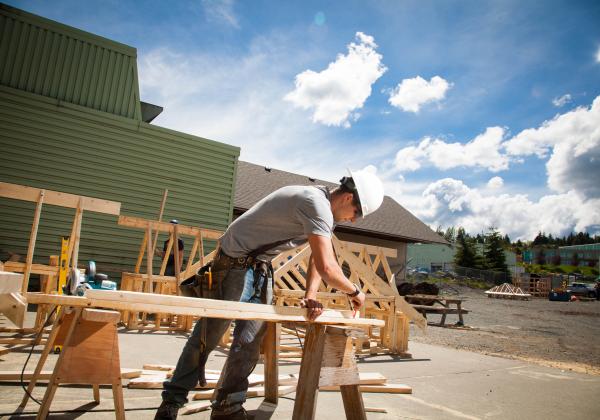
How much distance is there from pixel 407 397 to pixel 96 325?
3222 mm

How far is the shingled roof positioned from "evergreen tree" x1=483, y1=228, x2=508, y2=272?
28.0m

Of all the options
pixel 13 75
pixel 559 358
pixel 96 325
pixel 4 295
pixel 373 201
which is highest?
pixel 13 75

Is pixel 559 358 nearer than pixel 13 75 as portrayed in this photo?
Yes

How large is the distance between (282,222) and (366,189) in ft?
2.20

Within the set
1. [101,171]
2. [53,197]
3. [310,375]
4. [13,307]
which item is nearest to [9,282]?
[13,307]

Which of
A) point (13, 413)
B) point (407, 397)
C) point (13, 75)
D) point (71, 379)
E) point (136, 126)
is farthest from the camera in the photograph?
point (136, 126)

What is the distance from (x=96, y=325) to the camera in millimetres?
2830

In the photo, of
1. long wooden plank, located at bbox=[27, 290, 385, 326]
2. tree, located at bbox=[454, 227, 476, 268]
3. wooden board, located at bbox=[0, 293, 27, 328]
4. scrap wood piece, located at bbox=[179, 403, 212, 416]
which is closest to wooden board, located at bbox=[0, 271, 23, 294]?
wooden board, located at bbox=[0, 293, 27, 328]

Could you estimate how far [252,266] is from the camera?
9.98ft

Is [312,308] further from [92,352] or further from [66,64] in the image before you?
[66,64]

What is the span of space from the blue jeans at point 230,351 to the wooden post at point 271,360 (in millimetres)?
431

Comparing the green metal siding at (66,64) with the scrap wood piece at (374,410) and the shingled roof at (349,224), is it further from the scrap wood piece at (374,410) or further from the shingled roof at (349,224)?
the scrap wood piece at (374,410)

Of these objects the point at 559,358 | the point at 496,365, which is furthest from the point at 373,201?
the point at 559,358

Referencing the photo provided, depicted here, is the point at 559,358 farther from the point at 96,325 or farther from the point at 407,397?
the point at 96,325
